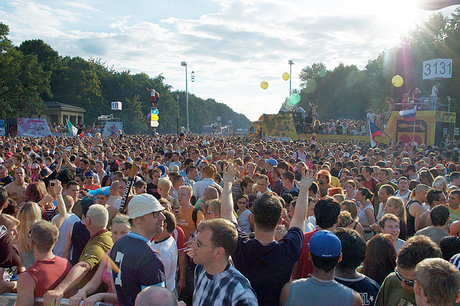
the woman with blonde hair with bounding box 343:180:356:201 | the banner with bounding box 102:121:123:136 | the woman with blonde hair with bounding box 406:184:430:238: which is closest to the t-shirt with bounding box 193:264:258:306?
the woman with blonde hair with bounding box 406:184:430:238

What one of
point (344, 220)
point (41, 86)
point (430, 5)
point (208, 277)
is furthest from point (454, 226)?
point (41, 86)

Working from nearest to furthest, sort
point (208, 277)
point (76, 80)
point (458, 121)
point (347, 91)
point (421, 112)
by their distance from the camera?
point (208, 277) < point (421, 112) < point (458, 121) < point (76, 80) < point (347, 91)

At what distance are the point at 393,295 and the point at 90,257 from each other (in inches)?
106

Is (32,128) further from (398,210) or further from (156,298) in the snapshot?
(156,298)

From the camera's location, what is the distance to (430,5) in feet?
11.1

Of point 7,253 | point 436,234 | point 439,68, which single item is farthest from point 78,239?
point 439,68

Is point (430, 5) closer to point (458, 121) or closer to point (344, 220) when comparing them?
point (344, 220)

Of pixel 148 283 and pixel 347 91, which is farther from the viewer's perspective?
pixel 347 91

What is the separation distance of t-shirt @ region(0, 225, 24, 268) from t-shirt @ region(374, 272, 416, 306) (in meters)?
3.47

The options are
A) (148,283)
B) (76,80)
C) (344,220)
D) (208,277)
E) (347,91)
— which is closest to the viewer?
(208,277)

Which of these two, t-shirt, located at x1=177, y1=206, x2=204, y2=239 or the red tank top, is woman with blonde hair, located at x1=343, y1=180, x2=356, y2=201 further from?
the red tank top

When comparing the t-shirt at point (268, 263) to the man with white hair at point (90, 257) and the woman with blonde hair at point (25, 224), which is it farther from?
the woman with blonde hair at point (25, 224)

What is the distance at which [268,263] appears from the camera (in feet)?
8.52

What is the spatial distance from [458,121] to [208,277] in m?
43.2
